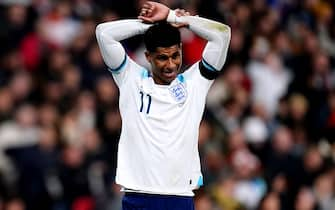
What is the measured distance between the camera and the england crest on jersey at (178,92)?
11117mm

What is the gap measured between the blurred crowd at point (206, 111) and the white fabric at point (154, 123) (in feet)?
16.0

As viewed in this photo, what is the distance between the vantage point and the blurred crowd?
1744 cm

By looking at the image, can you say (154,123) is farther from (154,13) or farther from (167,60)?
(154,13)

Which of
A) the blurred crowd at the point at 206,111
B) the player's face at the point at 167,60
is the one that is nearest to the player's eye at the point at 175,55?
the player's face at the point at 167,60

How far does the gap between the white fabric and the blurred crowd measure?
488 cm

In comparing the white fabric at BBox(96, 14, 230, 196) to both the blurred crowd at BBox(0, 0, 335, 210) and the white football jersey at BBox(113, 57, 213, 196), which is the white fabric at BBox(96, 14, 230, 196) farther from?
the blurred crowd at BBox(0, 0, 335, 210)

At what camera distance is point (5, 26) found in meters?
20.3

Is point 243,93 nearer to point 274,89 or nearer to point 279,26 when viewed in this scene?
point 274,89

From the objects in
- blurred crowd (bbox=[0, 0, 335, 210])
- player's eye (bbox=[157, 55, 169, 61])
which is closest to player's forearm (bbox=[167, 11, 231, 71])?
player's eye (bbox=[157, 55, 169, 61])

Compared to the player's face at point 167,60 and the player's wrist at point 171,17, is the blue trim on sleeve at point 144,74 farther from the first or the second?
the player's wrist at point 171,17

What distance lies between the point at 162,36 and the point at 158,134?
72cm

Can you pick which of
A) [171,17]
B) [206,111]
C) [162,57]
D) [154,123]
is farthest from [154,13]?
[206,111]

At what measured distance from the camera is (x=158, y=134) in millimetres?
11016

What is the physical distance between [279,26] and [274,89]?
7.02 feet
